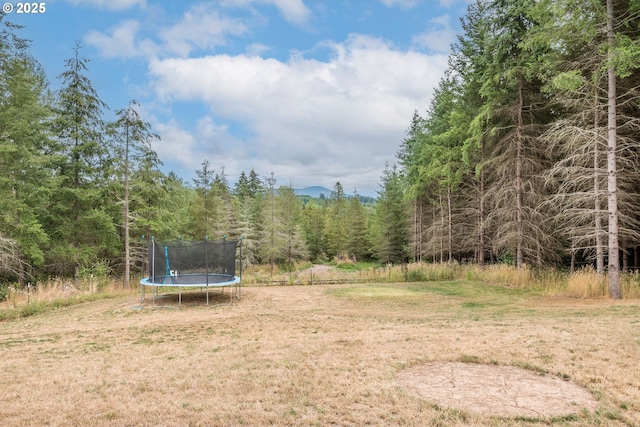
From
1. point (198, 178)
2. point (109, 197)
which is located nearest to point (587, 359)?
point (109, 197)

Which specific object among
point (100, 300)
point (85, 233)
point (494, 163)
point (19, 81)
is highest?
point (19, 81)

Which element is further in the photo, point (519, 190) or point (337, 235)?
point (337, 235)

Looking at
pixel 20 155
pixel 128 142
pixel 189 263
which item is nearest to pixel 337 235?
pixel 128 142

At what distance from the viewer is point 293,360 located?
4.91m

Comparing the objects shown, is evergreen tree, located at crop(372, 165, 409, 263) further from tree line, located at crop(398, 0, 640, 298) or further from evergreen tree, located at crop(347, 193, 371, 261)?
tree line, located at crop(398, 0, 640, 298)

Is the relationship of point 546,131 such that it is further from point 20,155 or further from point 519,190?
point 20,155

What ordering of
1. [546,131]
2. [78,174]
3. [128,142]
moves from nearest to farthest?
[546,131] → [128,142] → [78,174]

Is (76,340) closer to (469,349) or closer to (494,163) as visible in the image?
(469,349)

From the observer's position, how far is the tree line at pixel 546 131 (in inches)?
389

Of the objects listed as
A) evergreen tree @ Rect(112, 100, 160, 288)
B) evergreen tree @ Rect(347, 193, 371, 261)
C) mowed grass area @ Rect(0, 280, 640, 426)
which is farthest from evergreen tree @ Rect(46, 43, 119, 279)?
evergreen tree @ Rect(347, 193, 371, 261)

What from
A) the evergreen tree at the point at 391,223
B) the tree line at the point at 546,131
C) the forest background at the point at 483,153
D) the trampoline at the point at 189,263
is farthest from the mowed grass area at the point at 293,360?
the evergreen tree at the point at 391,223

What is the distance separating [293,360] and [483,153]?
15.6 metres

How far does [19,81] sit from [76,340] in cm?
1363

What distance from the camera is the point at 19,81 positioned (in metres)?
14.9
